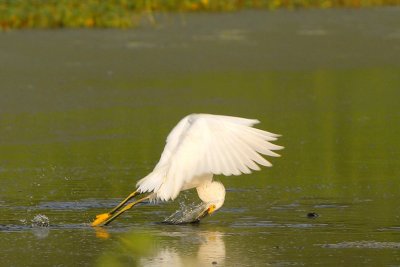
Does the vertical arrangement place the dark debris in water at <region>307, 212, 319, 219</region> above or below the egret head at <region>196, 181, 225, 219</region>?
below

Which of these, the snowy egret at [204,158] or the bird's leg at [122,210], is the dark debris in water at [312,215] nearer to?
the snowy egret at [204,158]

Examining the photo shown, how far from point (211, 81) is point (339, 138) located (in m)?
4.21

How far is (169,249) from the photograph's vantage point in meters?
7.41

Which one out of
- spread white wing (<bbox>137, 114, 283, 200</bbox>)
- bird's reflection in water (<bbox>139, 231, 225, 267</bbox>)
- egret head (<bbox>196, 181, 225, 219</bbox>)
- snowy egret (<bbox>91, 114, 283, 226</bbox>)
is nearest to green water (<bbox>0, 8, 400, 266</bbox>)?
bird's reflection in water (<bbox>139, 231, 225, 267</bbox>)

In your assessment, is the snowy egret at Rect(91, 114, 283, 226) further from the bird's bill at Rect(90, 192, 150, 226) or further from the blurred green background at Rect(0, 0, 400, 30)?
the blurred green background at Rect(0, 0, 400, 30)

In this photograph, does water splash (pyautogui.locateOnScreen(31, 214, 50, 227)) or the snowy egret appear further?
water splash (pyautogui.locateOnScreen(31, 214, 50, 227))

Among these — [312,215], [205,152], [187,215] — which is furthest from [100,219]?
[312,215]

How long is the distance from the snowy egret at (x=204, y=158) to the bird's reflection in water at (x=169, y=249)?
0.81ft

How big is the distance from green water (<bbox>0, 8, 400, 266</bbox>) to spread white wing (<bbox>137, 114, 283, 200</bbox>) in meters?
0.34

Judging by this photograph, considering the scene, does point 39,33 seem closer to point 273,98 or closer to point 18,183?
point 273,98

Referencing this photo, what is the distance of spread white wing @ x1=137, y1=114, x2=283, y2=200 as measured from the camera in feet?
25.7

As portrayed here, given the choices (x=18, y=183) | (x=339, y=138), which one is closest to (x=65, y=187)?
(x=18, y=183)

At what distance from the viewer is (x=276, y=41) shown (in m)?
19.2

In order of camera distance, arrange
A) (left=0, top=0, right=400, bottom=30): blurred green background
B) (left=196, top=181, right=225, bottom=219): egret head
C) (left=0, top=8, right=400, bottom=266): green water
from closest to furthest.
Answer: (left=0, top=8, right=400, bottom=266): green water < (left=196, top=181, right=225, bottom=219): egret head < (left=0, top=0, right=400, bottom=30): blurred green background
